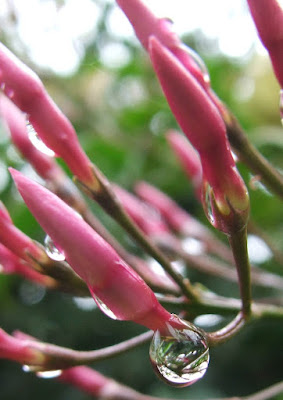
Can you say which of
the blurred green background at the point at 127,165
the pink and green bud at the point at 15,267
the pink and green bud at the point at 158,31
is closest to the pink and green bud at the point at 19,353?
the pink and green bud at the point at 15,267

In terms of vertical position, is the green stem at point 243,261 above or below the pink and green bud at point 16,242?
below

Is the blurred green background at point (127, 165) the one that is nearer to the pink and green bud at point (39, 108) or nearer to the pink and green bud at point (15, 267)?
the pink and green bud at point (15, 267)

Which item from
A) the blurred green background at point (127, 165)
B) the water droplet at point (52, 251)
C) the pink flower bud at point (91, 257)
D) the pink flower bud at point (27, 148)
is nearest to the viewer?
the pink flower bud at point (91, 257)

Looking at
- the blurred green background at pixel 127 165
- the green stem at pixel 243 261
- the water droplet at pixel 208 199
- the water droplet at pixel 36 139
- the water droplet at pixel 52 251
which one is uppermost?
the water droplet at pixel 36 139

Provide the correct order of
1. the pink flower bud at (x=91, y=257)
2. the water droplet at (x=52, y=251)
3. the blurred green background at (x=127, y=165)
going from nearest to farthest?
the pink flower bud at (x=91, y=257)
the water droplet at (x=52, y=251)
the blurred green background at (x=127, y=165)

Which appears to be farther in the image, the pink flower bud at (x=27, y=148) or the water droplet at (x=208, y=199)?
the pink flower bud at (x=27, y=148)

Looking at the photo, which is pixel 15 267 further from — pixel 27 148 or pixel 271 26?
pixel 271 26
